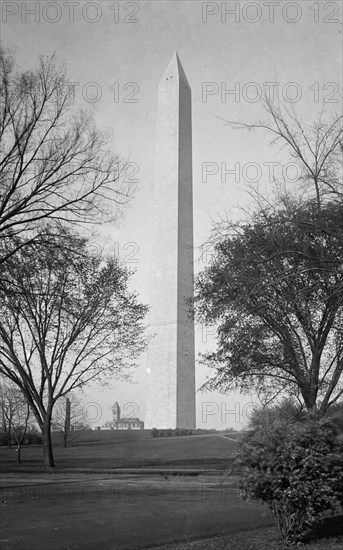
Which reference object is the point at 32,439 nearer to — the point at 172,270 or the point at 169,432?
the point at 169,432

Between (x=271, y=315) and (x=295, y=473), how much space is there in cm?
1351

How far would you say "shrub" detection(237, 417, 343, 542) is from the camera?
27.9 feet

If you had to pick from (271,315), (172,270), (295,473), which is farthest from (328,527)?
(172,270)

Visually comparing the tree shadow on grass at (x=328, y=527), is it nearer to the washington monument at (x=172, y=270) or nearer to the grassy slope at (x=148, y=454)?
the grassy slope at (x=148, y=454)

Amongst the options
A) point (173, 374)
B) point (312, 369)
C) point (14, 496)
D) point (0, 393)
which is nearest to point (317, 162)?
point (312, 369)

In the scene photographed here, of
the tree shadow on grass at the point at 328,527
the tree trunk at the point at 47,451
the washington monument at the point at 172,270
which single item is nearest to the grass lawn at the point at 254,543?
the tree shadow on grass at the point at 328,527

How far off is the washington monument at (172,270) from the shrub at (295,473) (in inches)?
1259

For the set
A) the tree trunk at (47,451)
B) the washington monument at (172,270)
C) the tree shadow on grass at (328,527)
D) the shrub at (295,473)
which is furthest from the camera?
the washington monument at (172,270)

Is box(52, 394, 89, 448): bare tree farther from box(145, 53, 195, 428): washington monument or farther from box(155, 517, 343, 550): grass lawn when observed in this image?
box(155, 517, 343, 550): grass lawn

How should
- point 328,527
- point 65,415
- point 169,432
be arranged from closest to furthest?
point 328,527 < point 169,432 < point 65,415

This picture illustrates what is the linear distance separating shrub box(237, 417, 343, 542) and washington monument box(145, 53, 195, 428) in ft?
105

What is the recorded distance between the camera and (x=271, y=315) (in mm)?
21828

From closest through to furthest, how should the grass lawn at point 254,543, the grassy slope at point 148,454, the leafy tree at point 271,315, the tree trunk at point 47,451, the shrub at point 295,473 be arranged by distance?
1. the grass lawn at point 254,543
2. the shrub at point 295,473
3. the leafy tree at point 271,315
4. the tree trunk at point 47,451
5. the grassy slope at point 148,454

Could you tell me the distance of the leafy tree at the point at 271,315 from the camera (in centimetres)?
1919
